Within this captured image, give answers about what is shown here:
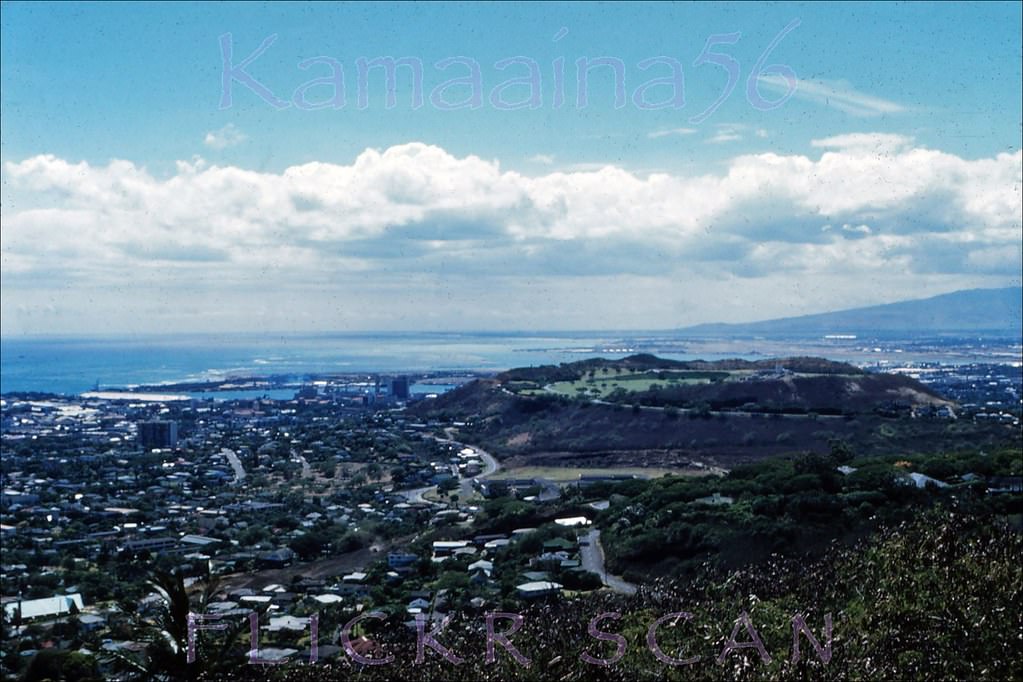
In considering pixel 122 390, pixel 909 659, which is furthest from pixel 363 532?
pixel 122 390

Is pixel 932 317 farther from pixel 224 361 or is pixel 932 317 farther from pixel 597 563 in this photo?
pixel 597 563

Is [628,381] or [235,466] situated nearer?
[235,466]

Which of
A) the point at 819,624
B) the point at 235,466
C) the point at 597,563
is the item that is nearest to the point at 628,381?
the point at 235,466

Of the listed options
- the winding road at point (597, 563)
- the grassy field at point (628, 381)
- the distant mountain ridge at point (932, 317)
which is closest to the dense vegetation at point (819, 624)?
the winding road at point (597, 563)

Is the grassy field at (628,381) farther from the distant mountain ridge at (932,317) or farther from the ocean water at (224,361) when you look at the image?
the distant mountain ridge at (932,317)

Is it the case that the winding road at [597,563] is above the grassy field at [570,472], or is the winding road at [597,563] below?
above

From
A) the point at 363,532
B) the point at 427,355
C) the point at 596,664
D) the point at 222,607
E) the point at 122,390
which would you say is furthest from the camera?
the point at 427,355

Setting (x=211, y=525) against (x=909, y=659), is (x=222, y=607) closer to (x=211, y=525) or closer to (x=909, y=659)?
(x=211, y=525)
